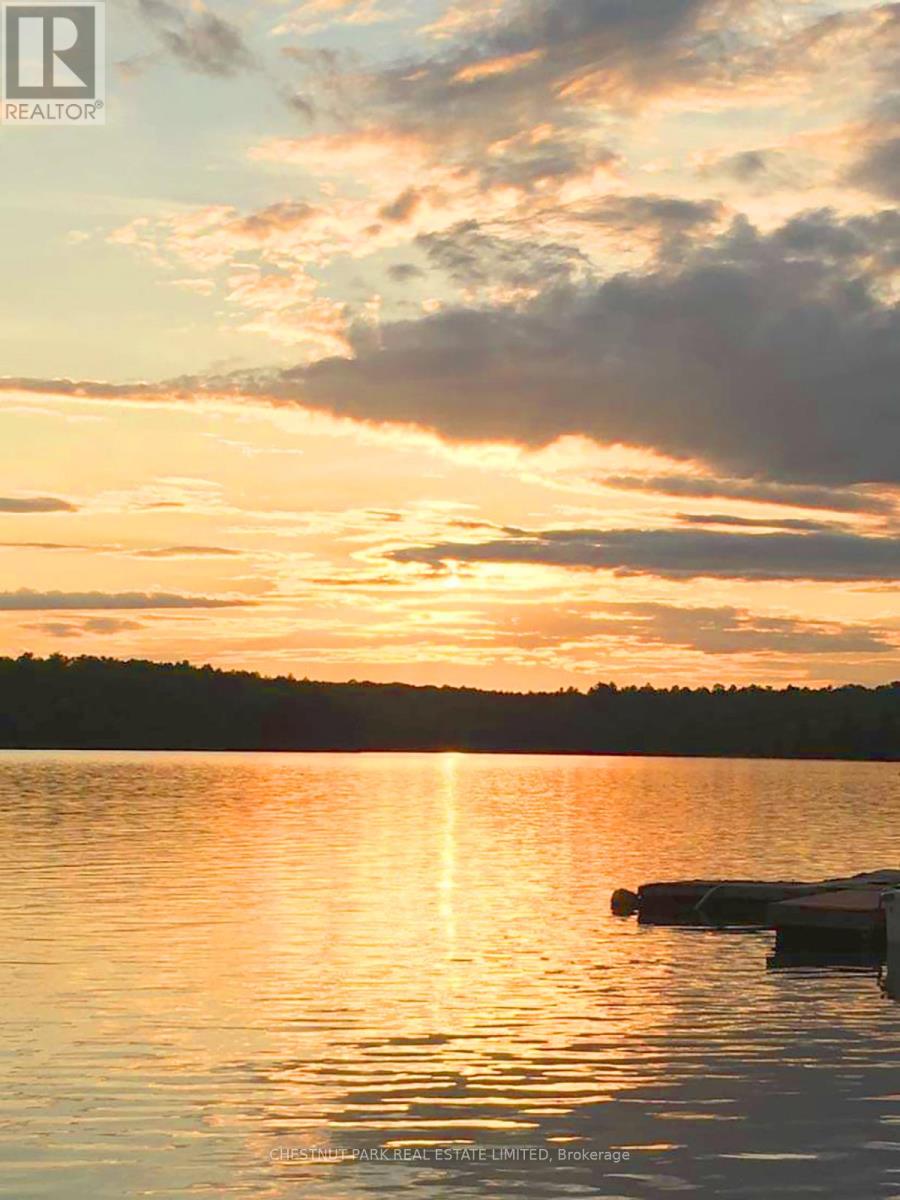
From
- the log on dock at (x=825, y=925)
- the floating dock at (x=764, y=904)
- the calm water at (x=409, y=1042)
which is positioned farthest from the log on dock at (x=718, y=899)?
the log on dock at (x=825, y=925)

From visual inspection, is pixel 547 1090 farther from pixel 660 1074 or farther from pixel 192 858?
pixel 192 858

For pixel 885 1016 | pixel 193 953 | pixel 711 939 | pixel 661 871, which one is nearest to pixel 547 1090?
pixel 885 1016

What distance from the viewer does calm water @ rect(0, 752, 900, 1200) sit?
822 inches

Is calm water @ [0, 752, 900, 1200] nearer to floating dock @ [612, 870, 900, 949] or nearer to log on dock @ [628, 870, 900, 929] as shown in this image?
floating dock @ [612, 870, 900, 949]

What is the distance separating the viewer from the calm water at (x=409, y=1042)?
20891 millimetres

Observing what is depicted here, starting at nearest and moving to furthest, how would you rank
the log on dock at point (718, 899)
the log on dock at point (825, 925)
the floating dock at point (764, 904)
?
the log on dock at point (825, 925)
the floating dock at point (764, 904)
the log on dock at point (718, 899)

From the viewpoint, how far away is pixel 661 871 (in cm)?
6875

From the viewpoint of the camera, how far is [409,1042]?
1145 inches

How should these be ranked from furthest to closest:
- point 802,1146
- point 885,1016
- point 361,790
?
1. point 361,790
2. point 885,1016
3. point 802,1146

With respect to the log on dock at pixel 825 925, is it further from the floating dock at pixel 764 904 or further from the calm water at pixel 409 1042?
the calm water at pixel 409 1042

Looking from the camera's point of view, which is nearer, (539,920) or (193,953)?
(193,953)

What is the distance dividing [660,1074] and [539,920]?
22.7 meters

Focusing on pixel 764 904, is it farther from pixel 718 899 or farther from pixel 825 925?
pixel 825 925

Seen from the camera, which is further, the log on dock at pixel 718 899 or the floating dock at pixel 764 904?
the log on dock at pixel 718 899
